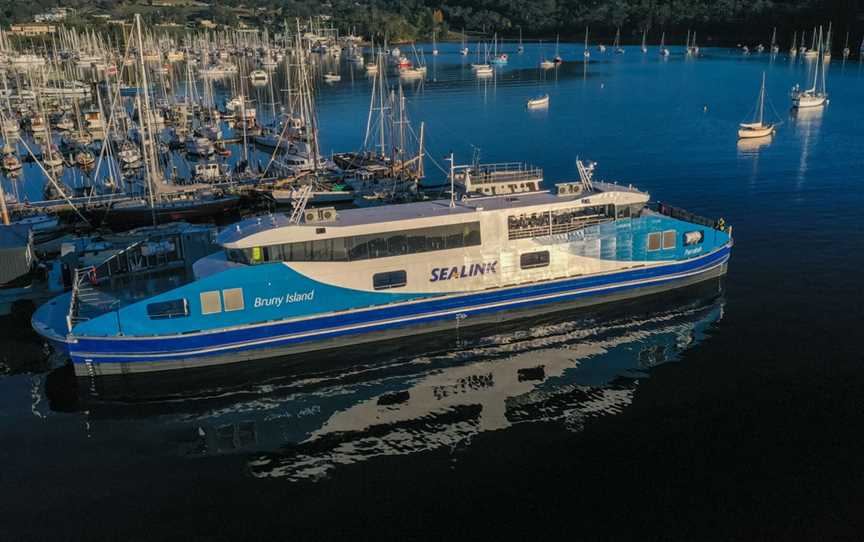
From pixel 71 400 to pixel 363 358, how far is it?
12.9m

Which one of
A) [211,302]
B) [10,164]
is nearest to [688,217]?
[211,302]

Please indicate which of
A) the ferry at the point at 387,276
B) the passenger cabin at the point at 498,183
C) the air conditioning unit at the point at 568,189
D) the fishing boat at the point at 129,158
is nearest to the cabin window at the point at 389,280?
the ferry at the point at 387,276

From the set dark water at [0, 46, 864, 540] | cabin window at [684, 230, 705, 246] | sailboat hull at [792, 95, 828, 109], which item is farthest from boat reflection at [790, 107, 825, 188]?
cabin window at [684, 230, 705, 246]

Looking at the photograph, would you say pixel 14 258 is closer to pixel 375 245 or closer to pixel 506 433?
pixel 375 245

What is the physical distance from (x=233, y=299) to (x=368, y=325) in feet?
21.7

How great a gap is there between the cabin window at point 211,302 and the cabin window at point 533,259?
15.2m

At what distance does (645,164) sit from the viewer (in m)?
78.3

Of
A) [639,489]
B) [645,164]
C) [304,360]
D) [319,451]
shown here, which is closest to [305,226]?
[304,360]

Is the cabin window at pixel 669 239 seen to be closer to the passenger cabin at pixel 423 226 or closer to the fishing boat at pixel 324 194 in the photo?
the passenger cabin at pixel 423 226

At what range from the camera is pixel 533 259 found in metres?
36.6

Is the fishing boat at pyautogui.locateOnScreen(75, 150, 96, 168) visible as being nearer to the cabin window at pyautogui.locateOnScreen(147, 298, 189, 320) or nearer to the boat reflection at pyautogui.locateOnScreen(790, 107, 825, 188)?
the cabin window at pyautogui.locateOnScreen(147, 298, 189, 320)

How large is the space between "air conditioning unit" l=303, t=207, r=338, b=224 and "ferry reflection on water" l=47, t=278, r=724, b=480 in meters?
6.63

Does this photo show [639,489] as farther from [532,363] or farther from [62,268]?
[62,268]

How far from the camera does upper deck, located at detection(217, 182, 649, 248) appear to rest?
3253cm
